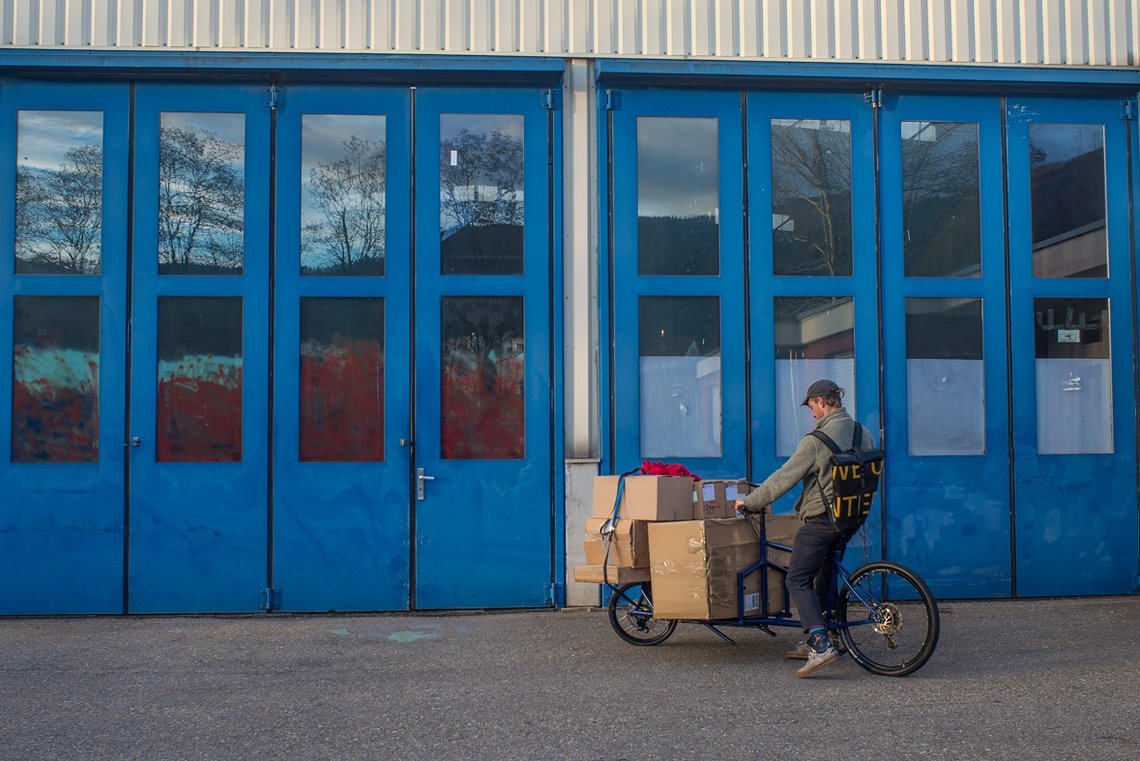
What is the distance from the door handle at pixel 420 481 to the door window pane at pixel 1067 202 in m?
5.91

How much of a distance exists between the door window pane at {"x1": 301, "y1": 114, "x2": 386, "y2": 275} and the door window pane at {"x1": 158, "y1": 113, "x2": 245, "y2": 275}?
599mm

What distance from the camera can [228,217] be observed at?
9.59m

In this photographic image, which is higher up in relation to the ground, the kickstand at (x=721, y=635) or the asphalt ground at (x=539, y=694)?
the kickstand at (x=721, y=635)

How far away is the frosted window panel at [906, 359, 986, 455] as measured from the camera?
988 centimetres

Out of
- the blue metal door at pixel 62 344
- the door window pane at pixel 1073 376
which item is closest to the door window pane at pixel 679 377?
the door window pane at pixel 1073 376

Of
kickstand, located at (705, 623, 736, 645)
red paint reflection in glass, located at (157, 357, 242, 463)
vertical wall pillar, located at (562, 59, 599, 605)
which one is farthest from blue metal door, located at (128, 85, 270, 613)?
kickstand, located at (705, 623, 736, 645)

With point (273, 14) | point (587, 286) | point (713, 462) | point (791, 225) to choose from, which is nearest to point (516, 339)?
point (587, 286)

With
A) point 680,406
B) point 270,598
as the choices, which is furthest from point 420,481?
point 680,406

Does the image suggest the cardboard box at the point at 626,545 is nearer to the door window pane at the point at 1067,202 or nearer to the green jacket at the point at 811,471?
the green jacket at the point at 811,471

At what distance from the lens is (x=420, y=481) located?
9453mm

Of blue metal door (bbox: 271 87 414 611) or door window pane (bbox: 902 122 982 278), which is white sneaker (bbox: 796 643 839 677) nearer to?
blue metal door (bbox: 271 87 414 611)

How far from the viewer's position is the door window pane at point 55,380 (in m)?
9.41

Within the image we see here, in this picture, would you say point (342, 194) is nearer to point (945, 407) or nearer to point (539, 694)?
point (539, 694)

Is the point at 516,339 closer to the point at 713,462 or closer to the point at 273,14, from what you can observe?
the point at 713,462
